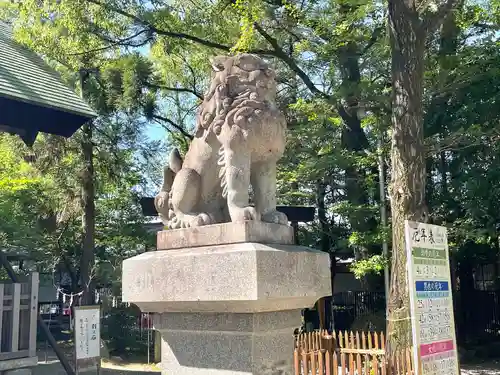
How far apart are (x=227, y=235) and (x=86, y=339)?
5.76 metres

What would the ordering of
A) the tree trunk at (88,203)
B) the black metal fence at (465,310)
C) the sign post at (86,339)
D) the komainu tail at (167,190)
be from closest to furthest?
the komainu tail at (167,190) → the sign post at (86,339) → the tree trunk at (88,203) → the black metal fence at (465,310)

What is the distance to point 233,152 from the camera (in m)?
3.36

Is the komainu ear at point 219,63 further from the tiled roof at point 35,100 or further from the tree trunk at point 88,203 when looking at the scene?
the tree trunk at point 88,203

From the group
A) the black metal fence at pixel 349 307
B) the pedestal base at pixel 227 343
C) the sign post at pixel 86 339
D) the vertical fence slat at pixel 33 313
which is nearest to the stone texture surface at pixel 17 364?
the vertical fence slat at pixel 33 313

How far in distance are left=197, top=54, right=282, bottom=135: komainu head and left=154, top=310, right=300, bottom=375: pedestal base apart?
1275 millimetres

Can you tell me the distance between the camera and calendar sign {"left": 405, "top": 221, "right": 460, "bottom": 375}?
3920 mm

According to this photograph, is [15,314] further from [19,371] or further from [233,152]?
[233,152]

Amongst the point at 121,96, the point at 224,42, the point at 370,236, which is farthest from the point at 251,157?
the point at 121,96

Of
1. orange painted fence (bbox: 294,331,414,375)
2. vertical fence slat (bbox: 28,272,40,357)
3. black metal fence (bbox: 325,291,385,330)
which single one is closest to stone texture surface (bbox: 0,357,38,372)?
vertical fence slat (bbox: 28,272,40,357)

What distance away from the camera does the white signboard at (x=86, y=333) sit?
7855mm

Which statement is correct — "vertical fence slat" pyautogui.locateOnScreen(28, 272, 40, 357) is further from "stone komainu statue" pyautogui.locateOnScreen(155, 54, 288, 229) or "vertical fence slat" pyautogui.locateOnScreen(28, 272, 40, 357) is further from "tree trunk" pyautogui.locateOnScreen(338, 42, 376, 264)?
"tree trunk" pyautogui.locateOnScreen(338, 42, 376, 264)

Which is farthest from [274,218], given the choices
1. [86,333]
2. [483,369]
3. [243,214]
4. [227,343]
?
[483,369]

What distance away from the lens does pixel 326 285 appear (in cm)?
334

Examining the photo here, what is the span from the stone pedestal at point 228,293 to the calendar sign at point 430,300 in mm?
976
